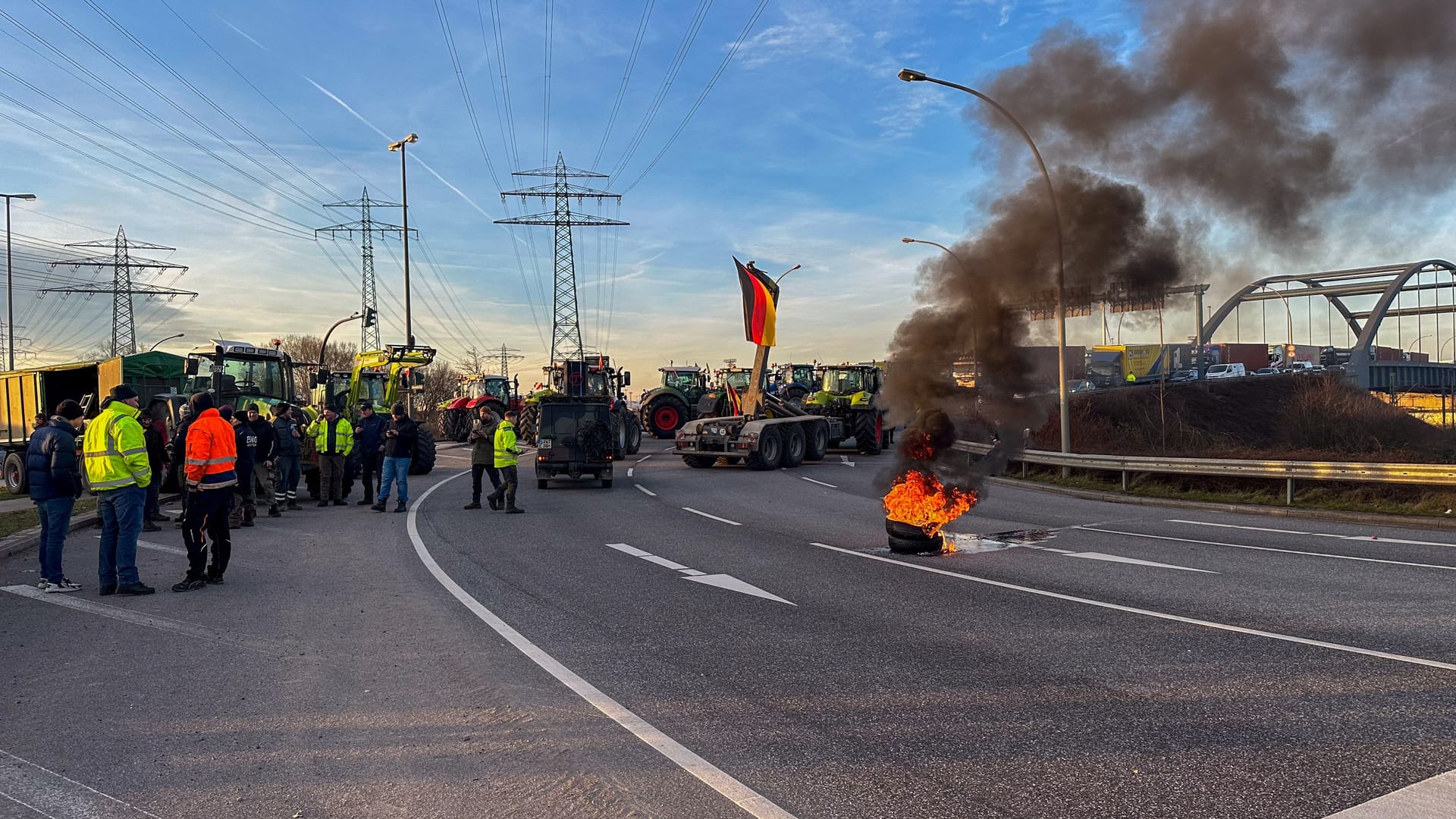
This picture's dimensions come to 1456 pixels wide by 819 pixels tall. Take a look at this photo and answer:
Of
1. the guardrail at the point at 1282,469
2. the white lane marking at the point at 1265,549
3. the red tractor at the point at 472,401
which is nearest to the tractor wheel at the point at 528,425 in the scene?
the red tractor at the point at 472,401

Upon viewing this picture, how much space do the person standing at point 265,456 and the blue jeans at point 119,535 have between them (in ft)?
17.0

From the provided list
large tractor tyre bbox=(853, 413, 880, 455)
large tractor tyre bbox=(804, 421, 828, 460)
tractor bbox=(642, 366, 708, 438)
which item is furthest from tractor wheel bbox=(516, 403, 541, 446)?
large tractor tyre bbox=(853, 413, 880, 455)

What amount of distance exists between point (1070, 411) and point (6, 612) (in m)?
27.6

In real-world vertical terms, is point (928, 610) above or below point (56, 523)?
below

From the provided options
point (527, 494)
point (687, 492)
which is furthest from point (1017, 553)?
point (527, 494)

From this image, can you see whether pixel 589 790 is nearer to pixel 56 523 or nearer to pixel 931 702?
pixel 931 702

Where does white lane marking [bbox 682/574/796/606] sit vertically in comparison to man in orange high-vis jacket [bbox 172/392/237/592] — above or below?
below

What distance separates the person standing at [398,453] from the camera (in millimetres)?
14398

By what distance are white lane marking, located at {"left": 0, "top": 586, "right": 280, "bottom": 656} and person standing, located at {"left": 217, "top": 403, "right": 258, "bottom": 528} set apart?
3.97 m

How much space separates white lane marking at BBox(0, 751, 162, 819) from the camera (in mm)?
3613

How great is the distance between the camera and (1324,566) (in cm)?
904

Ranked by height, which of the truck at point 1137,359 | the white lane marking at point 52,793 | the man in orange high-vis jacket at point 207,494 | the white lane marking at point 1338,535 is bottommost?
the white lane marking at point 1338,535

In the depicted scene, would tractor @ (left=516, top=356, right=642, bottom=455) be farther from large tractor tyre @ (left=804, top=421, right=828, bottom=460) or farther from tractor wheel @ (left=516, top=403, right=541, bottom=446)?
large tractor tyre @ (left=804, top=421, right=828, bottom=460)

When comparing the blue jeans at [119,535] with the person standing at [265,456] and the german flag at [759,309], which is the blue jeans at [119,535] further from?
the german flag at [759,309]
